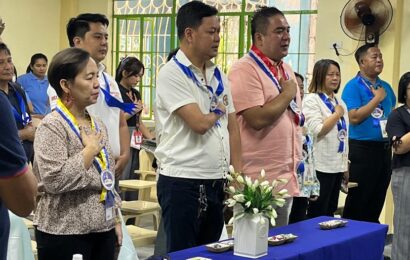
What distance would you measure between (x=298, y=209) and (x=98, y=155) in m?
1.34

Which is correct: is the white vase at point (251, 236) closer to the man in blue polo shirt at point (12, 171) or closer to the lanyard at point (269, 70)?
the lanyard at point (269, 70)

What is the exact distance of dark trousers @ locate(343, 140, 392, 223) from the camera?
4.53m

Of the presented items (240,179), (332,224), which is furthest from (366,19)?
(240,179)

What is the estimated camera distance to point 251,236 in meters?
2.33

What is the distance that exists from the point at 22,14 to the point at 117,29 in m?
1.18

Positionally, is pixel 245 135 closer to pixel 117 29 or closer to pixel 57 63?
pixel 57 63

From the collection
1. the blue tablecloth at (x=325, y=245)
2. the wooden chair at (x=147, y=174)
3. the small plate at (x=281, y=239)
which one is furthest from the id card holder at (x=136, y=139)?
the small plate at (x=281, y=239)

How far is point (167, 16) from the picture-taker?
25.2 ft

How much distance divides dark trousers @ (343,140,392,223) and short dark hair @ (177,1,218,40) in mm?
2250

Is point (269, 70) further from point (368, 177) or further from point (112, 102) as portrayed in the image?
point (368, 177)

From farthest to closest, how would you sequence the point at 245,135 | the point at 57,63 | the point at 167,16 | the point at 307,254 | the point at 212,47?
the point at 167,16, the point at 245,135, the point at 212,47, the point at 307,254, the point at 57,63

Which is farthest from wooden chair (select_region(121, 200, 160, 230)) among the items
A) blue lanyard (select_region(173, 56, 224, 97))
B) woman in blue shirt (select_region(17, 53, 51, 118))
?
woman in blue shirt (select_region(17, 53, 51, 118))

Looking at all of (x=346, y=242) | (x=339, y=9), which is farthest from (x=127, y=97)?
(x=346, y=242)

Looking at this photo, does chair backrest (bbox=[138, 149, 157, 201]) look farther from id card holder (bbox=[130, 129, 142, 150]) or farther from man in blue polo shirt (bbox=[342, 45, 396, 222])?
man in blue polo shirt (bbox=[342, 45, 396, 222])
